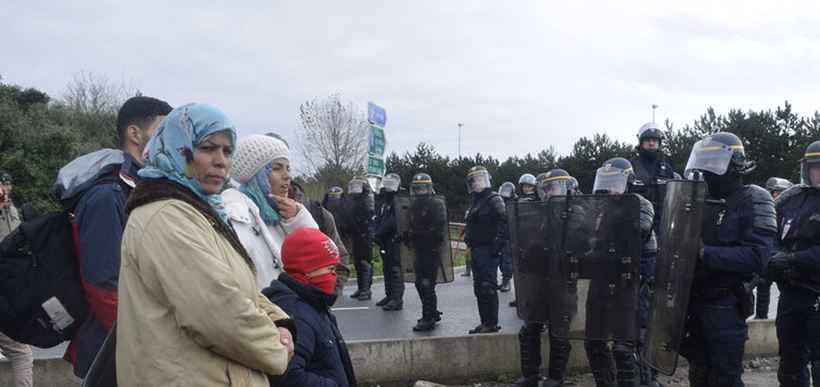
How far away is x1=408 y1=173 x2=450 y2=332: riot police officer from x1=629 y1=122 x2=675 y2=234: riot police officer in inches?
98.5

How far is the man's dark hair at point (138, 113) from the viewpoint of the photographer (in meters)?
2.51

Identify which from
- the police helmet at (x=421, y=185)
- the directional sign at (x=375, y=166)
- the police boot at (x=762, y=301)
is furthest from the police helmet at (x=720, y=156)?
the directional sign at (x=375, y=166)

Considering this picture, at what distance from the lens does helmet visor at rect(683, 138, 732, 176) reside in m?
3.79

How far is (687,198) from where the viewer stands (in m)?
3.72

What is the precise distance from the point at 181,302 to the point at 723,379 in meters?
3.40

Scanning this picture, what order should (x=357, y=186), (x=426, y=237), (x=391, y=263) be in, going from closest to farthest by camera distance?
(x=426, y=237)
(x=391, y=263)
(x=357, y=186)

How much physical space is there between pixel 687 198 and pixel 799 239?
1.24m

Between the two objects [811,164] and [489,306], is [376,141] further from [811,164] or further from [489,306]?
[811,164]

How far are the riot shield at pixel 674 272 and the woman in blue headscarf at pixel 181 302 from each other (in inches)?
114

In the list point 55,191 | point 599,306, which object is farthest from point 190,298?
point 599,306

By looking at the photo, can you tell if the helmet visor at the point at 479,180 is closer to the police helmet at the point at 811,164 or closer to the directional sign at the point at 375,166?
the directional sign at the point at 375,166

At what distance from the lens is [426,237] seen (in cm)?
779

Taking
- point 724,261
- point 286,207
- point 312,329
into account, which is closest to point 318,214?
point 286,207

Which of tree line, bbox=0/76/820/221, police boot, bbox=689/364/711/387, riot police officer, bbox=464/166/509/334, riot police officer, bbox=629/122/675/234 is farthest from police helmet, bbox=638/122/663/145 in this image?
tree line, bbox=0/76/820/221
